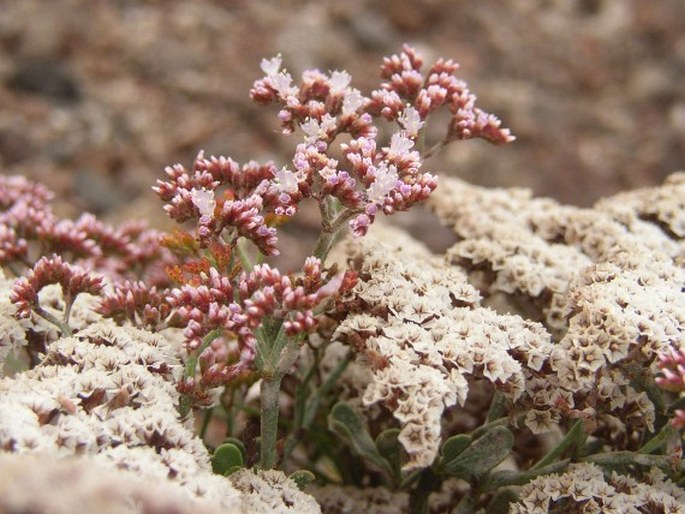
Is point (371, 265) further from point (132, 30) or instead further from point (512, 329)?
point (132, 30)

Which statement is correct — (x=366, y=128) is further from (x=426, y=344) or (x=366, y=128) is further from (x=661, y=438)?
(x=661, y=438)

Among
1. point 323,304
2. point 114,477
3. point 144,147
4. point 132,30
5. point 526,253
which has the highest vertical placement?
point 132,30

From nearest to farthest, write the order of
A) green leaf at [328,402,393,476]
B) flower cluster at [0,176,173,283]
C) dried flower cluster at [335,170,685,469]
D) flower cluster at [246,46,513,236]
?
dried flower cluster at [335,170,685,469]
flower cluster at [246,46,513,236]
green leaf at [328,402,393,476]
flower cluster at [0,176,173,283]

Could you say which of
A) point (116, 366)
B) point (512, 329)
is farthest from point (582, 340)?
point (116, 366)

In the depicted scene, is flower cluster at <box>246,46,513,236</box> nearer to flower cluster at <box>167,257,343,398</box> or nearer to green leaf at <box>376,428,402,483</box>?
flower cluster at <box>167,257,343,398</box>

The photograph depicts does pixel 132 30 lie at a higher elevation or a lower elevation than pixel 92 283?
higher

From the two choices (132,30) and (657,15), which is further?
(657,15)

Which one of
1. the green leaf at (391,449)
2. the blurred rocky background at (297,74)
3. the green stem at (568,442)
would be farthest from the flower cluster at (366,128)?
the blurred rocky background at (297,74)

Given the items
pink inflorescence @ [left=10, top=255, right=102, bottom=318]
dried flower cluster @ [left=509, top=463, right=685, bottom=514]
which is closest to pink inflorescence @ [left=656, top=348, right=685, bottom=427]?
dried flower cluster @ [left=509, top=463, right=685, bottom=514]
